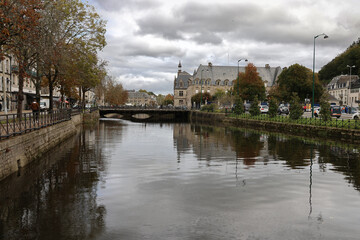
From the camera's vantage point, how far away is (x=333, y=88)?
125562 mm

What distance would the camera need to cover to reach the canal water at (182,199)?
980cm

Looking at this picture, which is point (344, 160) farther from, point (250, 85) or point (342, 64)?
point (342, 64)

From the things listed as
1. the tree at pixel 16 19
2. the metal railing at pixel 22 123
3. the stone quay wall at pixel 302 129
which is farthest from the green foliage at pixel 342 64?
the tree at pixel 16 19

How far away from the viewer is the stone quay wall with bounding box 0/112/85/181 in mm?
15032

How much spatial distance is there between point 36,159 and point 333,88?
4892 inches

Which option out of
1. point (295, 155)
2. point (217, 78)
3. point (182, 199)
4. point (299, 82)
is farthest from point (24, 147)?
point (217, 78)

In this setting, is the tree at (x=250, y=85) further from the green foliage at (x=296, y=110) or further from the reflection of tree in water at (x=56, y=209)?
the reflection of tree in water at (x=56, y=209)

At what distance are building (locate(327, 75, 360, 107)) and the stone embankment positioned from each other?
102 m

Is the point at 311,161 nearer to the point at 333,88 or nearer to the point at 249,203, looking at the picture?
the point at 249,203

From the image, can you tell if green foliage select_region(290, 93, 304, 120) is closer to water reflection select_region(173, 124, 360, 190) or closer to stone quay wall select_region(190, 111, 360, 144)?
stone quay wall select_region(190, 111, 360, 144)

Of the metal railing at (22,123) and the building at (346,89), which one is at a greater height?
the building at (346,89)

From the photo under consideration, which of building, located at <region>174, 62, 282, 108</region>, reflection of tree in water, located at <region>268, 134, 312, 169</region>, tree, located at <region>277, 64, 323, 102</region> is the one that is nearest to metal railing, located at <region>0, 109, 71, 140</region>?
reflection of tree in water, located at <region>268, 134, 312, 169</region>

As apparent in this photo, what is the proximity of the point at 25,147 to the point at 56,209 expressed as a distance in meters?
8.12

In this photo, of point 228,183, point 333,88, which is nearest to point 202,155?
point 228,183
